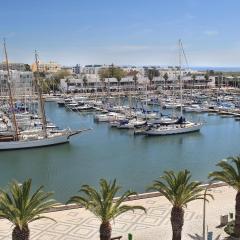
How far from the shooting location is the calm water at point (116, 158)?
47.0 metres

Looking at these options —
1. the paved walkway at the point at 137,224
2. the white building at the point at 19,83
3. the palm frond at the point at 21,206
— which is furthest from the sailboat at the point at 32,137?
the white building at the point at 19,83

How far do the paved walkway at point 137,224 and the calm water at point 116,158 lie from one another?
9.95 metres

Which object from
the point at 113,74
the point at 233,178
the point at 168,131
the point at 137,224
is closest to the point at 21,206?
the point at 137,224

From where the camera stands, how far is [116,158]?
193ft

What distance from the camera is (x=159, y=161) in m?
56.8

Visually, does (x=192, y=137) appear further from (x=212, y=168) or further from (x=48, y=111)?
(x=48, y=111)

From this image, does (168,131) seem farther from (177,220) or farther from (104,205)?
(104,205)

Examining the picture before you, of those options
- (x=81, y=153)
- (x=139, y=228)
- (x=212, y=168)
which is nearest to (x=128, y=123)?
(x=81, y=153)

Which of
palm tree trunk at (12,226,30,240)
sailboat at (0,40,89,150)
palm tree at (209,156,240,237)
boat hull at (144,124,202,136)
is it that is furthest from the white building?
palm tree trunk at (12,226,30,240)

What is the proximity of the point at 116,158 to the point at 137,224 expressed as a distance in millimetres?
31156

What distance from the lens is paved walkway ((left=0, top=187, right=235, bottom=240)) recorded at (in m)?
26.0

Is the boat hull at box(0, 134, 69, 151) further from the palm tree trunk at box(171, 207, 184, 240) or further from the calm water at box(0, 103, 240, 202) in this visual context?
the palm tree trunk at box(171, 207, 184, 240)

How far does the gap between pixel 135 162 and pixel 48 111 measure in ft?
213

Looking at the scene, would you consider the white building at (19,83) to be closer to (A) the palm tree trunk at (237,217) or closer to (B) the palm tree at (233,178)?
(B) the palm tree at (233,178)
